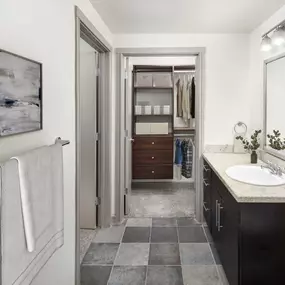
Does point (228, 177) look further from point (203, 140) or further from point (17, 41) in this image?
point (17, 41)

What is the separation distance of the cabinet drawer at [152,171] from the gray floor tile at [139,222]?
163 cm

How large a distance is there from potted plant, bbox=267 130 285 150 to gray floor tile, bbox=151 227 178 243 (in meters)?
1.38

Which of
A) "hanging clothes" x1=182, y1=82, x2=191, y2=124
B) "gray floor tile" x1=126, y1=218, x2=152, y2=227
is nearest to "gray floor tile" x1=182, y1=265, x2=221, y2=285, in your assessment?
"gray floor tile" x1=126, y1=218, x2=152, y2=227

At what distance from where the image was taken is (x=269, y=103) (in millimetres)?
3158

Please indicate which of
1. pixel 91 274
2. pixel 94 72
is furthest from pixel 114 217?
pixel 94 72

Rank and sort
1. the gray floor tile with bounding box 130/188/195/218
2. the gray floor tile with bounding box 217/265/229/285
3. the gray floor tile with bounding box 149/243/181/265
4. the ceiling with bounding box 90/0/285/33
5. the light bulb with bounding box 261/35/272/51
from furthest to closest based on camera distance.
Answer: the gray floor tile with bounding box 130/188/195/218 < the light bulb with bounding box 261/35/272/51 < the gray floor tile with bounding box 149/243/181/265 < the ceiling with bounding box 90/0/285/33 < the gray floor tile with bounding box 217/265/229/285

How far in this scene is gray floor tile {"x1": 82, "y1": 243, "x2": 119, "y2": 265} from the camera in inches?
112

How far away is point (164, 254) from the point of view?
299 centimetres

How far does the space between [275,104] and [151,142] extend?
2.74 meters

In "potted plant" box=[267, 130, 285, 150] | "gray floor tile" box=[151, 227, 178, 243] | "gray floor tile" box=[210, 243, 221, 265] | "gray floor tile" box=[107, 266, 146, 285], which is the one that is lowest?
"gray floor tile" box=[107, 266, 146, 285]

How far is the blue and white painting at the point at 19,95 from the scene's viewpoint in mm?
1172

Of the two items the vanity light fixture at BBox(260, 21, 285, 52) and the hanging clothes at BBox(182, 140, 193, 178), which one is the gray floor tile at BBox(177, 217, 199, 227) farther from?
the vanity light fixture at BBox(260, 21, 285, 52)

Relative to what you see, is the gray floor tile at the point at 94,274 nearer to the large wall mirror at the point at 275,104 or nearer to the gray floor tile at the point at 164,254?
the gray floor tile at the point at 164,254

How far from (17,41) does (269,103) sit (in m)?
2.56
